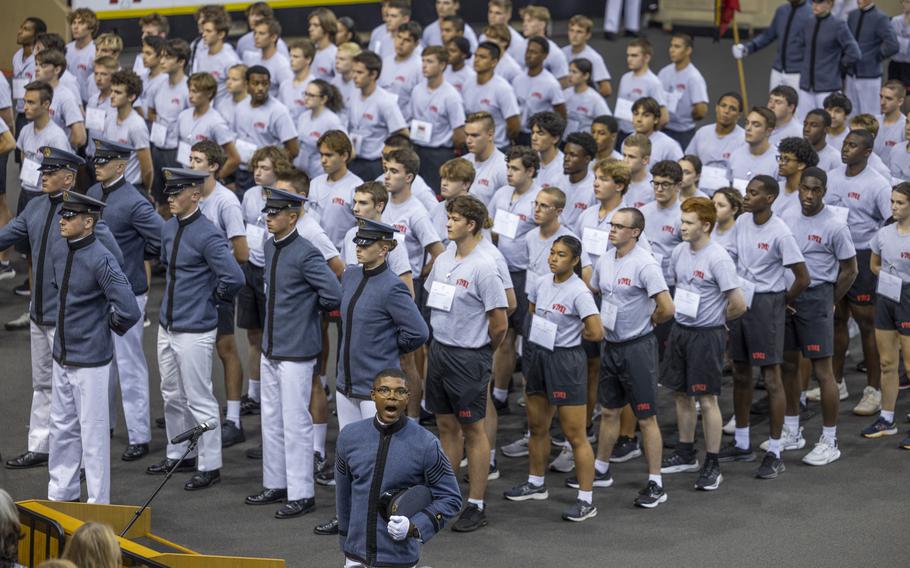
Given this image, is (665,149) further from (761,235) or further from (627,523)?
(627,523)

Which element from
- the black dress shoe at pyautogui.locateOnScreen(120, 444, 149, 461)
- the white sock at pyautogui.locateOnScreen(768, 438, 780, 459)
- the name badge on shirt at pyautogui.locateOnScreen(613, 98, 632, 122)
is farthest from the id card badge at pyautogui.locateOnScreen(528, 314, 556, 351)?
the name badge on shirt at pyautogui.locateOnScreen(613, 98, 632, 122)

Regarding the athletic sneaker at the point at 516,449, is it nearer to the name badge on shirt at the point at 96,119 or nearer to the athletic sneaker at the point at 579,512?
the athletic sneaker at the point at 579,512

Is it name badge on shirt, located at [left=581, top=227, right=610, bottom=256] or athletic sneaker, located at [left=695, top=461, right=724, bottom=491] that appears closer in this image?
athletic sneaker, located at [left=695, top=461, right=724, bottom=491]

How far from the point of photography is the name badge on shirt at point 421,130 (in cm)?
1177

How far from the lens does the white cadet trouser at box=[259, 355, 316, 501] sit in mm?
8086

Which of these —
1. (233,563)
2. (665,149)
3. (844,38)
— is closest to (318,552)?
(233,563)

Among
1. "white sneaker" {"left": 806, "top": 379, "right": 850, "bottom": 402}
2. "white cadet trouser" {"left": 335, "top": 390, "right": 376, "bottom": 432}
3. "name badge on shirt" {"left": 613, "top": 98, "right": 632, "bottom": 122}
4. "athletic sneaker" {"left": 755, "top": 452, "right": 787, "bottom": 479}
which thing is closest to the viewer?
"white cadet trouser" {"left": 335, "top": 390, "right": 376, "bottom": 432}

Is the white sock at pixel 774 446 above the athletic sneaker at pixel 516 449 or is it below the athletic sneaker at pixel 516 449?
above

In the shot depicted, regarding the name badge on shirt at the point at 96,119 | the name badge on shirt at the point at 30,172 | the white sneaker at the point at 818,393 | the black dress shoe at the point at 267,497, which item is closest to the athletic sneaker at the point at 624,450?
the white sneaker at the point at 818,393

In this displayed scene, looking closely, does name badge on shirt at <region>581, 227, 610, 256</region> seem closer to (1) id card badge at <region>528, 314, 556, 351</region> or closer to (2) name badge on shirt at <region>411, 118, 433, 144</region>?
(1) id card badge at <region>528, 314, 556, 351</region>

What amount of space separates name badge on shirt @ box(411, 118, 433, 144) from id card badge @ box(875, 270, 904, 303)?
413 centimetres

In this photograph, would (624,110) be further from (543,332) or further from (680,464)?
(543,332)

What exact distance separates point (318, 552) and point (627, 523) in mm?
1753

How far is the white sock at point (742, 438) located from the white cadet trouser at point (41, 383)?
13.8 feet
